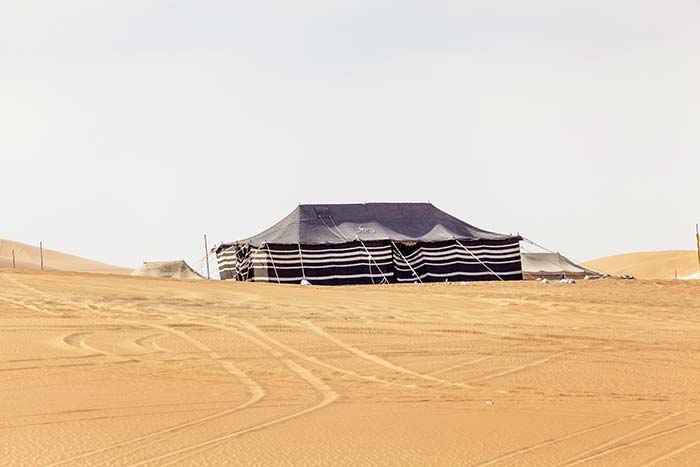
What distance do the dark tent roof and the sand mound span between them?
29.6m

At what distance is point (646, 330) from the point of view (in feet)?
47.1

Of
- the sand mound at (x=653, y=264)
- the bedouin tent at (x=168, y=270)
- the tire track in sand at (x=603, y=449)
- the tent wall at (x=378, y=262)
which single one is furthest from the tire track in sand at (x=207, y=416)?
the sand mound at (x=653, y=264)

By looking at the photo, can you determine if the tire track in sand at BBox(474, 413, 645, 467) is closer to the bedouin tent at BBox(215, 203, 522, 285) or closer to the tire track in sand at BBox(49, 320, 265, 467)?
the tire track in sand at BBox(49, 320, 265, 467)

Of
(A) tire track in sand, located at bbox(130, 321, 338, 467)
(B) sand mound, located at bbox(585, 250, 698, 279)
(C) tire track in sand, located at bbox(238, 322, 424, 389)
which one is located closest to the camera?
(A) tire track in sand, located at bbox(130, 321, 338, 467)

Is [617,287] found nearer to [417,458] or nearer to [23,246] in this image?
[417,458]

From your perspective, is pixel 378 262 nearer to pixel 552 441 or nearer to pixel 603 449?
pixel 552 441

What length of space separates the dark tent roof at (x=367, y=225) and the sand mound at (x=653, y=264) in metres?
29.6

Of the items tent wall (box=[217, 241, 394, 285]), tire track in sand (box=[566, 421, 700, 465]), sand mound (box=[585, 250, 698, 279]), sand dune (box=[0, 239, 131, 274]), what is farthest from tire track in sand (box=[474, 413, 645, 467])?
sand dune (box=[0, 239, 131, 274])

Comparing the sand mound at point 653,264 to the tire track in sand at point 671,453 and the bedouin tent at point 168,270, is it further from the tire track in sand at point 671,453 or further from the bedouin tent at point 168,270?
the tire track in sand at point 671,453

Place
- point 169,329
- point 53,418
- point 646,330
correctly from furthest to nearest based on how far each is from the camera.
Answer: point 646,330
point 169,329
point 53,418

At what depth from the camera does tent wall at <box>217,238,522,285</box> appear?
111 ft

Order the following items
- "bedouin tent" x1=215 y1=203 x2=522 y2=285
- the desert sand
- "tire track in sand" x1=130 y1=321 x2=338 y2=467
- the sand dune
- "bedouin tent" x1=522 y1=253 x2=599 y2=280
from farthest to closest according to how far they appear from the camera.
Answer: the sand dune
"bedouin tent" x1=522 y1=253 x2=599 y2=280
"bedouin tent" x1=215 y1=203 x2=522 y2=285
the desert sand
"tire track in sand" x1=130 y1=321 x2=338 y2=467

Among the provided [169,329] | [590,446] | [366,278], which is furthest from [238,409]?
[366,278]

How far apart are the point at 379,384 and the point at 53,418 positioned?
297 centimetres
